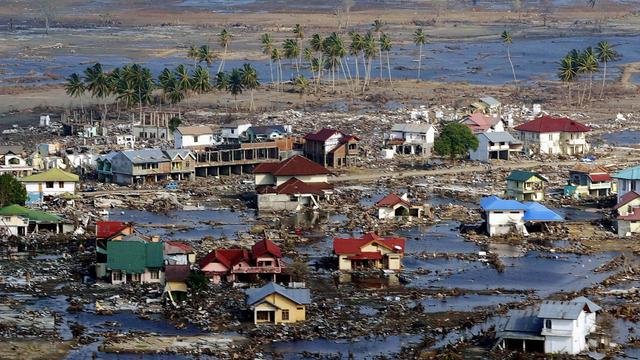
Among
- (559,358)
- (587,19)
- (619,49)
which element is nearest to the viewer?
(559,358)

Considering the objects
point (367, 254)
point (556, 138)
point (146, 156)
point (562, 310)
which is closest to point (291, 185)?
point (146, 156)

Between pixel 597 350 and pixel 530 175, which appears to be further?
pixel 530 175

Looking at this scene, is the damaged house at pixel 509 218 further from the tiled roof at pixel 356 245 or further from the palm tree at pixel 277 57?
the palm tree at pixel 277 57

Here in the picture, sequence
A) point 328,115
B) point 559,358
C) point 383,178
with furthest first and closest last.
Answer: point 328,115 < point 383,178 < point 559,358

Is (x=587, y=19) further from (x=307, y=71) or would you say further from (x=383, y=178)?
(x=383, y=178)

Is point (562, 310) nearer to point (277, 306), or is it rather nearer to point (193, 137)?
point (277, 306)

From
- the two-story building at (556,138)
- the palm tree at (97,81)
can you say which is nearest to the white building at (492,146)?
the two-story building at (556,138)

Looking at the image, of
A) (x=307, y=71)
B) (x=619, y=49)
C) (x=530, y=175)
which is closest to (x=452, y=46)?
(x=619, y=49)
